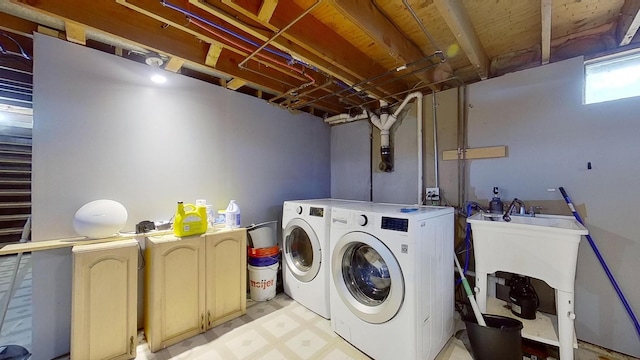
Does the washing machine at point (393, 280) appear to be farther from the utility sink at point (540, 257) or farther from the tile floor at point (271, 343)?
the utility sink at point (540, 257)

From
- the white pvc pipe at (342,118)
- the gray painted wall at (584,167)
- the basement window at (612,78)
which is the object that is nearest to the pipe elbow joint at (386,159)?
the white pvc pipe at (342,118)

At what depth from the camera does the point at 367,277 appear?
197cm

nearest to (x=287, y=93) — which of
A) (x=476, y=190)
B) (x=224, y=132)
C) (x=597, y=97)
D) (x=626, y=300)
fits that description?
(x=224, y=132)

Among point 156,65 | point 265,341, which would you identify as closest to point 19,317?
point 265,341

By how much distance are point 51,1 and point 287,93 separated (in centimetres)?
177

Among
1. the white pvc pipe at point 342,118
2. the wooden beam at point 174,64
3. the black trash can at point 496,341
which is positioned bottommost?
the black trash can at point 496,341

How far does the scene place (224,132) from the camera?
2666 mm

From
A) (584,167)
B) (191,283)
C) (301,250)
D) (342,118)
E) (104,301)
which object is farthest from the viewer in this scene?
(342,118)

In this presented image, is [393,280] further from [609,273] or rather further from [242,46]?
[242,46]

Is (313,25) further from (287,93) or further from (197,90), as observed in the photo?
(197,90)

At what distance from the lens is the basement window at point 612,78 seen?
5.84ft

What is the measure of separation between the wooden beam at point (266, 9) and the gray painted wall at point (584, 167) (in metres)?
2.22

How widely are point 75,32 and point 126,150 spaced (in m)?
0.88

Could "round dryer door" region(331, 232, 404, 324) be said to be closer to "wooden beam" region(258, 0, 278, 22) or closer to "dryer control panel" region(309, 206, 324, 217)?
"dryer control panel" region(309, 206, 324, 217)
